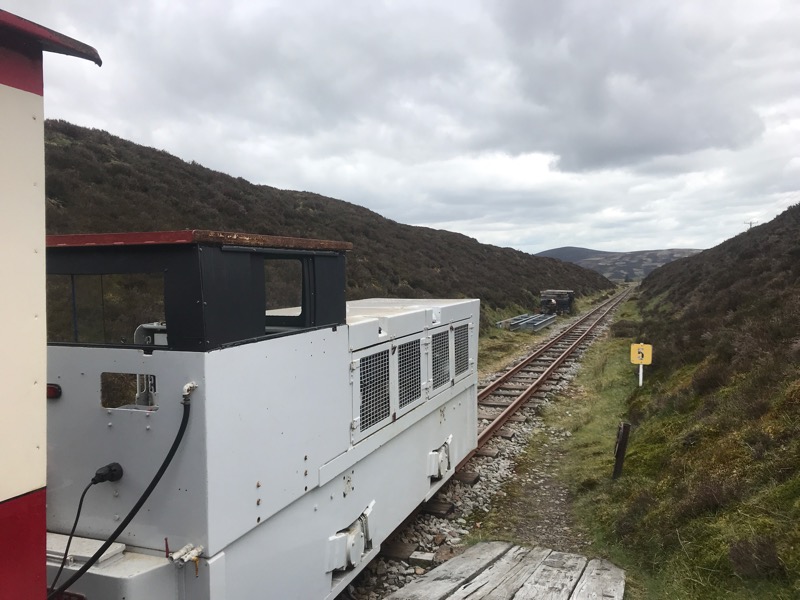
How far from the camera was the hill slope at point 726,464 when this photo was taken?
4.59m

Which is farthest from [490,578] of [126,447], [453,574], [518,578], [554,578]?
[126,447]

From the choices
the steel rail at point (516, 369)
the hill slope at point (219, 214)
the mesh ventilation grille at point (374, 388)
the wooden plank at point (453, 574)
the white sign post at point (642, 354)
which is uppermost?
the hill slope at point (219, 214)

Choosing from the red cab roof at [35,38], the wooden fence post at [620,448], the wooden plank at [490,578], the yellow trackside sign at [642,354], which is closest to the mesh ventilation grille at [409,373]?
the wooden plank at [490,578]

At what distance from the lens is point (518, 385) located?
13.7 meters

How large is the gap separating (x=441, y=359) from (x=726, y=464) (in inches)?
131

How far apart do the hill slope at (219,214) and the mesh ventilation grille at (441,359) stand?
15440mm

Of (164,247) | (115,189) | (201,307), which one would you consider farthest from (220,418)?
(115,189)

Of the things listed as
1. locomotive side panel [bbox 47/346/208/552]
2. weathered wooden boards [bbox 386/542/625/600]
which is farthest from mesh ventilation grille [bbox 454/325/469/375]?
locomotive side panel [bbox 47/346/208/552]

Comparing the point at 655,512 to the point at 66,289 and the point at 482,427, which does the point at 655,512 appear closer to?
the point at 482,427

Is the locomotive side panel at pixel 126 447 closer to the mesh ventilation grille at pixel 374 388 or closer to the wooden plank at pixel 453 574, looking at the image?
the mesh ventilation grille at pixel 374 388

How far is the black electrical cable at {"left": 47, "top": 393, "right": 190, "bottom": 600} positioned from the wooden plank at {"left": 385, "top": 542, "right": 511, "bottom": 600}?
243cm

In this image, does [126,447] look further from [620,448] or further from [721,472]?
[620,448]

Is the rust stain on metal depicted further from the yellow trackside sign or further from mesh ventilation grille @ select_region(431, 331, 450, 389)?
the yellow trackside sign

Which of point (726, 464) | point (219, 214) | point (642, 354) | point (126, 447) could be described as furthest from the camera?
point (219, 214)
